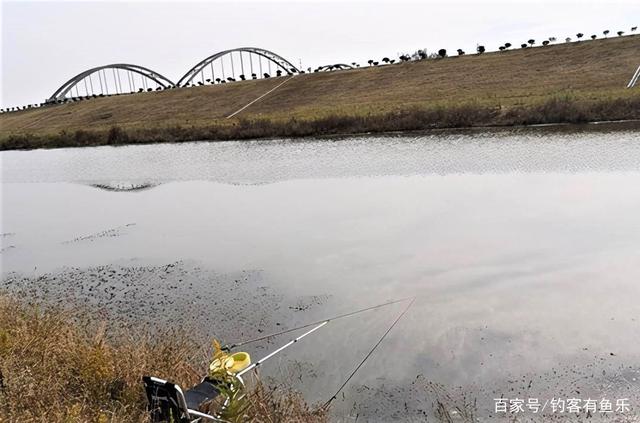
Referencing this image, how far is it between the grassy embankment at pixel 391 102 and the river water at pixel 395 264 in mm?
6902

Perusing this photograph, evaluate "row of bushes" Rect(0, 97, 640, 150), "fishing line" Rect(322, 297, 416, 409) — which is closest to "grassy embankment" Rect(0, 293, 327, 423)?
"fishing line" Rect(322, 297, 416, 409)

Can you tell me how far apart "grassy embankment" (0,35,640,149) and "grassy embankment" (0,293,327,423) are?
76.6 feet

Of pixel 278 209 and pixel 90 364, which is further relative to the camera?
pixel 278 209

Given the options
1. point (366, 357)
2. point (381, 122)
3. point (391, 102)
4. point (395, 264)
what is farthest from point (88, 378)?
point (391, 102)

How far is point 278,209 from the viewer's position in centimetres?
1387

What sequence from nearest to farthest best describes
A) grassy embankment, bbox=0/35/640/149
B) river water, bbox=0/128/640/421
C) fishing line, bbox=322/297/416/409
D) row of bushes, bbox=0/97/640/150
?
fishing line, bbox=322/297/416/409, river water, bbox=0/128/640/421, row of bushes, bbox=0/97/640/150, grassy embankment, bbox=0/35/640/149

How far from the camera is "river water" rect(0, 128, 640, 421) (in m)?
5.40

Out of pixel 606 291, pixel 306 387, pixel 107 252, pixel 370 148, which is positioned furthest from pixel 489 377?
pixel 370 148

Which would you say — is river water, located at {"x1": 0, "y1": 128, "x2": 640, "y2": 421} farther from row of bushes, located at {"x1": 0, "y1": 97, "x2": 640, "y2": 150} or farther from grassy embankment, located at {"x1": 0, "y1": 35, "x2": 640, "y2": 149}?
grassy embankment, located at {"x1": 0, "y1": 35, "x2": 640, "y2": 149}

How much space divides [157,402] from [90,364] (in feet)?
3.97

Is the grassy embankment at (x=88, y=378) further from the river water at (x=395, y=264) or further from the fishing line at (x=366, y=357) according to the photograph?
the river water at (x=395, y=264)

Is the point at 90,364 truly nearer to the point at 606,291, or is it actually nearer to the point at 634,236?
the point at 606,291

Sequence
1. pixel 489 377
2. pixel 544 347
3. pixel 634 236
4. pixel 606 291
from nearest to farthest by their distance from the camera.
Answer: pixel 489 377
pixel 544 347
pixel 606 291
pixel 634 236

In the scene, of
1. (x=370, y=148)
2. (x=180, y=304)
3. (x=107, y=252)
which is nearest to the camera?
(x=180, y=304)
